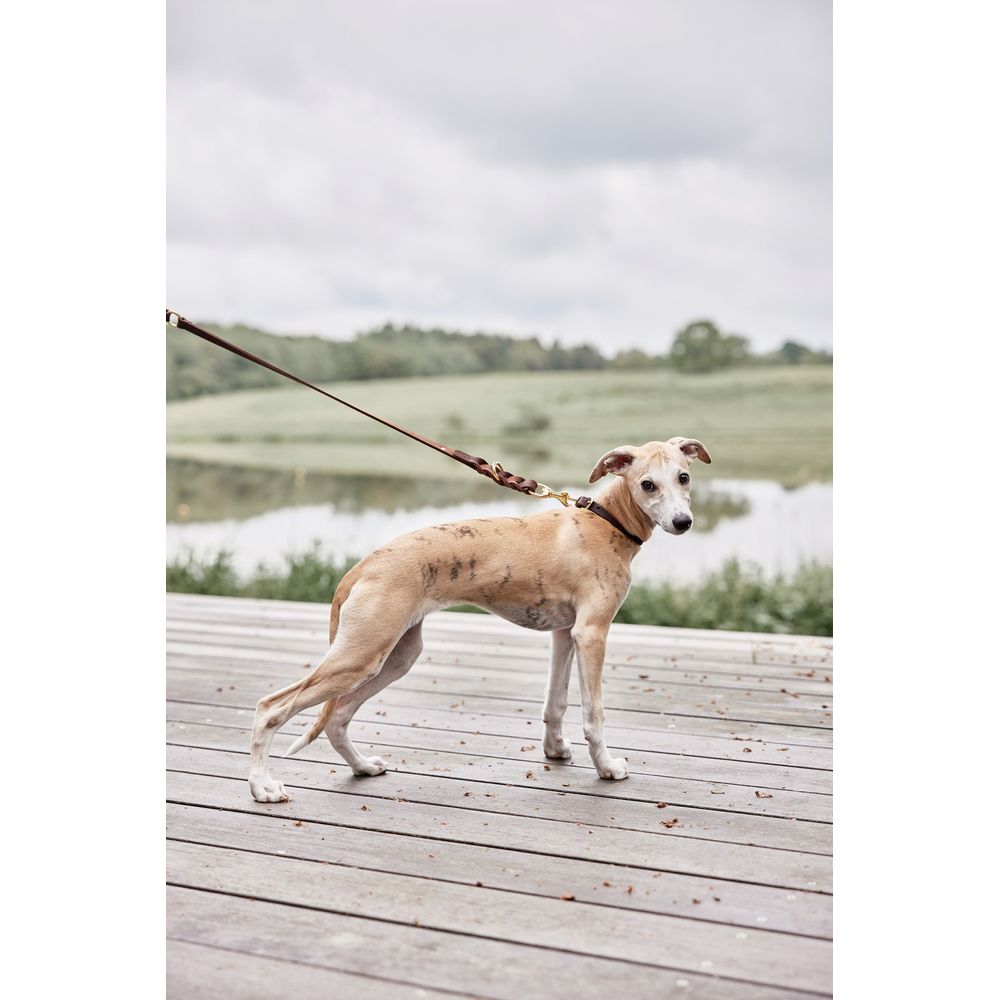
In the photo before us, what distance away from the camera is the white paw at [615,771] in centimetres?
274

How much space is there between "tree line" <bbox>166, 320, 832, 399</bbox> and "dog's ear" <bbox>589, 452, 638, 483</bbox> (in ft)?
19.4

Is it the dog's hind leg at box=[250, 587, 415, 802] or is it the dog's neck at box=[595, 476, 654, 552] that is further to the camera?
the dog's neck at box=[595, 476, 654, 552]

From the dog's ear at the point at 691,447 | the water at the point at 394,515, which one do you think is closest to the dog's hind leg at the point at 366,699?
the dog's ear at the point at 691,447

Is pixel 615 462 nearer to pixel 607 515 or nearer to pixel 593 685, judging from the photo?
pixel 607 515

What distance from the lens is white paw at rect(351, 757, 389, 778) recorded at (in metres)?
2.79

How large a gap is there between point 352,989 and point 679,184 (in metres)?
8.11

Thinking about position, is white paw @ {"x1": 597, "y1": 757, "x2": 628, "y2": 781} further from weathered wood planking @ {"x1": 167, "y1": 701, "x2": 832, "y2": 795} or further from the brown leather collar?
the brown leather collar

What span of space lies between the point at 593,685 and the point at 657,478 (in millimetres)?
580

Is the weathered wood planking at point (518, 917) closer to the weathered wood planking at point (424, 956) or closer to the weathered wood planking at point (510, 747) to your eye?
the weathered wood planking at point (424, 956)

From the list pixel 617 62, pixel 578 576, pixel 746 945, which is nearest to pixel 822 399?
pixel 617 62

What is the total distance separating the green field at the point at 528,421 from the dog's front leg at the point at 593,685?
5122 millimetres

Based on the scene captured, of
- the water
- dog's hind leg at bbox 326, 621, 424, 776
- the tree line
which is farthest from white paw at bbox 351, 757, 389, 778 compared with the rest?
the tree line

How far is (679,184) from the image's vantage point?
344 inches

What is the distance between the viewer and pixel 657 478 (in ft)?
8.82
